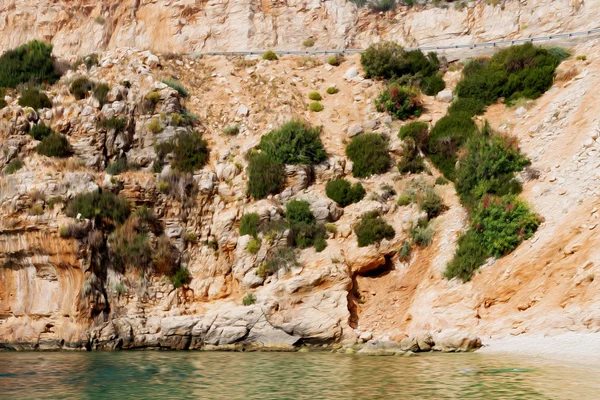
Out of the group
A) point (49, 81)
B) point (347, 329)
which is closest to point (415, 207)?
point (347, 329)

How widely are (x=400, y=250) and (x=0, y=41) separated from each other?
31.3 m

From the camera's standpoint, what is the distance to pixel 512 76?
32.7 metres

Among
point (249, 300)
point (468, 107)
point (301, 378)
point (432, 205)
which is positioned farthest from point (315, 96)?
point (301, 378)

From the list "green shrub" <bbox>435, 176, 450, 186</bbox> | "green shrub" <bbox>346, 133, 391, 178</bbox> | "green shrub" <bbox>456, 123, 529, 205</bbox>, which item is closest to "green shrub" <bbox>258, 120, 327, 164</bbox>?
"green shrub" <bbox>346, 133, 391, 178</bbox>

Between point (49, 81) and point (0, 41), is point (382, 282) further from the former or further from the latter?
point (0, 41)

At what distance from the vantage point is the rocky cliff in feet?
75.6

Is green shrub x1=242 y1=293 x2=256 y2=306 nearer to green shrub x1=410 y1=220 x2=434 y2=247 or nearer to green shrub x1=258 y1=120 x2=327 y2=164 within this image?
green shrub x1=410 y1=220 x2=434 y2=247

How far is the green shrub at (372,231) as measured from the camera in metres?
27.6

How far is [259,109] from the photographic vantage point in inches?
1368

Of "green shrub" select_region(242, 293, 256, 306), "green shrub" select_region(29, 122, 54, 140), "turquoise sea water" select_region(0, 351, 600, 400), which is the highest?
"green shrub" select_region(29, 122, 54, 140)

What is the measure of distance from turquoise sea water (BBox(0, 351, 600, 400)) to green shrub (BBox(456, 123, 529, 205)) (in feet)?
29.5

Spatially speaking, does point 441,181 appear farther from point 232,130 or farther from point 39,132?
point 39,132

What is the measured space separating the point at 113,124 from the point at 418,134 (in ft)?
46.2

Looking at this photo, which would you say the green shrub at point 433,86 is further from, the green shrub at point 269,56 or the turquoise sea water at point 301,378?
the turquoise sea water at point 301,378
